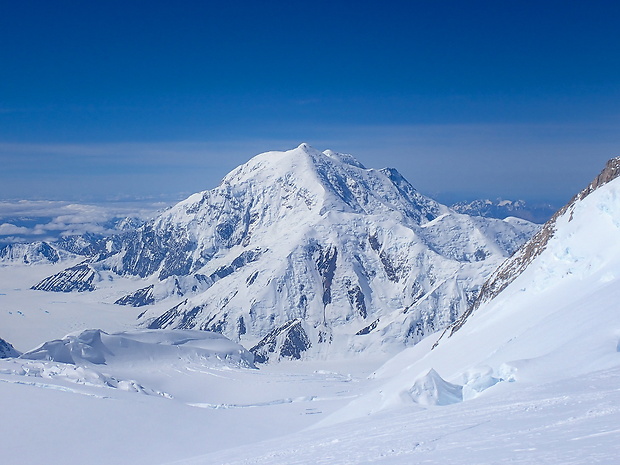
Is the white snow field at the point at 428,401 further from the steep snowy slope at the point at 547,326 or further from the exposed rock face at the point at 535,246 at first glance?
the exposed rock face at the point at 535,246

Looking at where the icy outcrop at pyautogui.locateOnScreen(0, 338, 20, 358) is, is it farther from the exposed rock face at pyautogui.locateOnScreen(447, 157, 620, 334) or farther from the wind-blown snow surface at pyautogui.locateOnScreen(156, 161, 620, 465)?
the wind-blown snow surface at pyautogui.locateOnScreen(156, 161, 620, 465)

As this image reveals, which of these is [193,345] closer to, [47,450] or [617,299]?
[47,450]

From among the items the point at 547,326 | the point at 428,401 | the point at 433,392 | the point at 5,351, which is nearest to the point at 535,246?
the point at 547,326

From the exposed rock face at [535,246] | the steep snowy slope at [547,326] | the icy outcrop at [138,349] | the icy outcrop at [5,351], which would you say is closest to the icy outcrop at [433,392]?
the steep snowy slope at [547,326]

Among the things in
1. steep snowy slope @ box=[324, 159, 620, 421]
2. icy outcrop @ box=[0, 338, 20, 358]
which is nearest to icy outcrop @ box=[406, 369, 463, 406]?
steep snowy slope @ box=[324, 159, 620, 421]

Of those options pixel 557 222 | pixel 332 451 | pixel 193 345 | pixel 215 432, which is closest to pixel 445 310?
pixel 193 345

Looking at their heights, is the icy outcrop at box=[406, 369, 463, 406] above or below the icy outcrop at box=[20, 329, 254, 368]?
above
